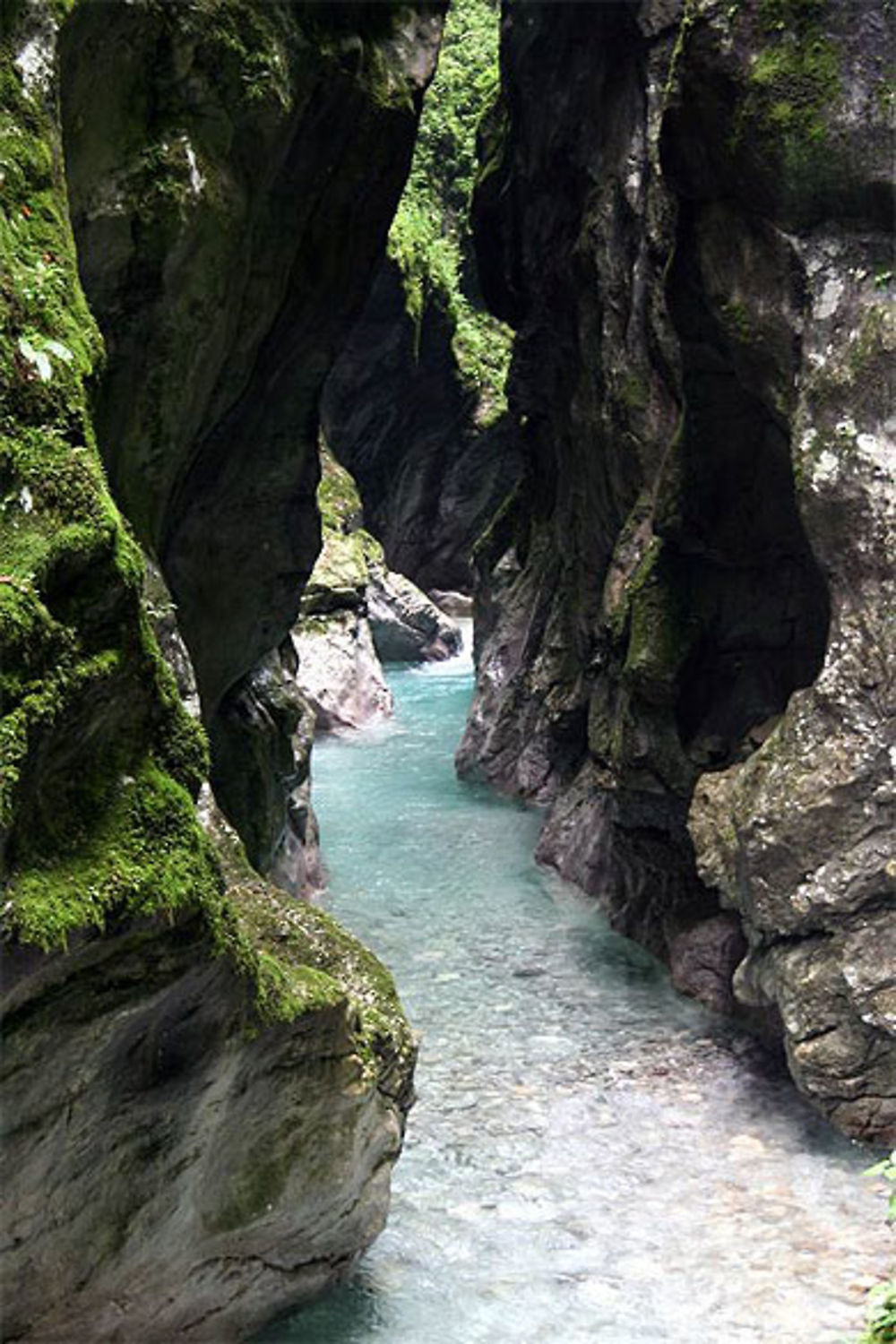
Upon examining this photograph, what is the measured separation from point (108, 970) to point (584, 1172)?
5.09 m

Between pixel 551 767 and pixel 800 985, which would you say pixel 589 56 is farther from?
pixel 800 985

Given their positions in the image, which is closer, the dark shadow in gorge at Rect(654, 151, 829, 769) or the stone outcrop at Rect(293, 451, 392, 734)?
the dark shadow in gorge at Rect(654, 151, 829, 769)

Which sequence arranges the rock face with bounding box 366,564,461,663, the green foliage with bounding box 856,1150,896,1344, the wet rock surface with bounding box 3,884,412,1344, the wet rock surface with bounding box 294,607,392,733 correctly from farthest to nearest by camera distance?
1. the rock face with bounding box 366,564,461,663
2. the wet rock surface with bounding box 294,607,392,733
3. the wet rock surface with bounding box 3,884,412,1344
4. the green foliage with bounding box 856,1150,896,1344

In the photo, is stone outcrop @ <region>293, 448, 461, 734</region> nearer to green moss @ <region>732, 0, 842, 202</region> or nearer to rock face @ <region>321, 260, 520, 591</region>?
rock face @ <region>321, 260, 520, 591</region>

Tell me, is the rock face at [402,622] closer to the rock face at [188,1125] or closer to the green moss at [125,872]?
the rock face at [188,1125]

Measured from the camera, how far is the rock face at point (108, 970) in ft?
14.3

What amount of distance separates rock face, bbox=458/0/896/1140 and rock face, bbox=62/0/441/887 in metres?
2.80

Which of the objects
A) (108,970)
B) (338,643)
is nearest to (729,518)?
(108,970)

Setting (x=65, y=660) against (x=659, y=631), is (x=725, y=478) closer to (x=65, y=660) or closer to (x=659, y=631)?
(x=659, y=631)

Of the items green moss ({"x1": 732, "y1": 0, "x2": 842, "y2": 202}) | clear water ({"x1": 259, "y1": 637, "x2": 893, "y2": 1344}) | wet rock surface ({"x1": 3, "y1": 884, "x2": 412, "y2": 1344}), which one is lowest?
clear water ({"x1": 259, "y1": 637, "x2": 893, "y2": 1344})

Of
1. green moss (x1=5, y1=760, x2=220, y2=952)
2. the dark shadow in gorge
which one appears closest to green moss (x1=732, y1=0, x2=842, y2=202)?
the dark shadow in gorge

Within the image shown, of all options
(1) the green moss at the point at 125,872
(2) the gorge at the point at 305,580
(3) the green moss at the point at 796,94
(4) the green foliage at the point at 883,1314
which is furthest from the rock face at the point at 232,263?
(4) the green foliage at the point at 883,1314

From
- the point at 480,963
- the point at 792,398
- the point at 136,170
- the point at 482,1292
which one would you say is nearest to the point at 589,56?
the point at 792,398

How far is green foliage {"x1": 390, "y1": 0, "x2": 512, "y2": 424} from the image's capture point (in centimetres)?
3781
